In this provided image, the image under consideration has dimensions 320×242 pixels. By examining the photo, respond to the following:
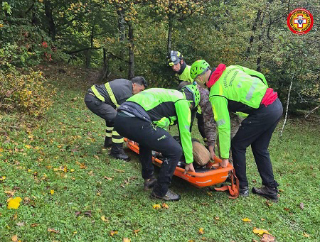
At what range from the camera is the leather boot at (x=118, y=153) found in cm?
640

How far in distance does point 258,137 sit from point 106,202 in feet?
8.91

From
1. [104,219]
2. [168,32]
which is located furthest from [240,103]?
[168,32]

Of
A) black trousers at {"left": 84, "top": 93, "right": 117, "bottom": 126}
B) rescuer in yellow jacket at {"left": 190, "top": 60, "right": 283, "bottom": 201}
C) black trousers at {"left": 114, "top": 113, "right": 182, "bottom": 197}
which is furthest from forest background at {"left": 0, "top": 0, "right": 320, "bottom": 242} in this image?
rescuer in yellow jacket at {"left": 190, "top": 60, "right": 283, "bottom": 201}

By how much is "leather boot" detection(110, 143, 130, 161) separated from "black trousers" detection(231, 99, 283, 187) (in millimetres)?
2371

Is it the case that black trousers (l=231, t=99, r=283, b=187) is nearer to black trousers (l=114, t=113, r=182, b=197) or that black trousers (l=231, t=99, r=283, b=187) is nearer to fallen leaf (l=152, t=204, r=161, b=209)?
black trousers (l=114, t=113, r=182, b=197)

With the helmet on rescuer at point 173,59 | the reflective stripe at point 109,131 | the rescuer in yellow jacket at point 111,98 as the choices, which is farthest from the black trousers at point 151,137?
the helmet on rescuer at point 173,59

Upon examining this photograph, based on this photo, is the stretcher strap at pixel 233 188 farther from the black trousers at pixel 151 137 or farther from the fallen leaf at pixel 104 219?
the fallen leaf at pixel 104 219

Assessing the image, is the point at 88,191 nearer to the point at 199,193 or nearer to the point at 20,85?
the point at 199,193

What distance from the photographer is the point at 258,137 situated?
5113 mm

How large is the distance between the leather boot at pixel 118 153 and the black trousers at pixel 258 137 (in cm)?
237

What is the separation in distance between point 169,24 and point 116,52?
3158mm

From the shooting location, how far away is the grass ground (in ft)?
12.5

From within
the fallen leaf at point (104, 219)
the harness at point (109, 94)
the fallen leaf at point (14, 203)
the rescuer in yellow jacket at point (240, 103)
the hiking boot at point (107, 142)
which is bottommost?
the hiking boot at point (107, 142)

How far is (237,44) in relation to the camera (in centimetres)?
1426
